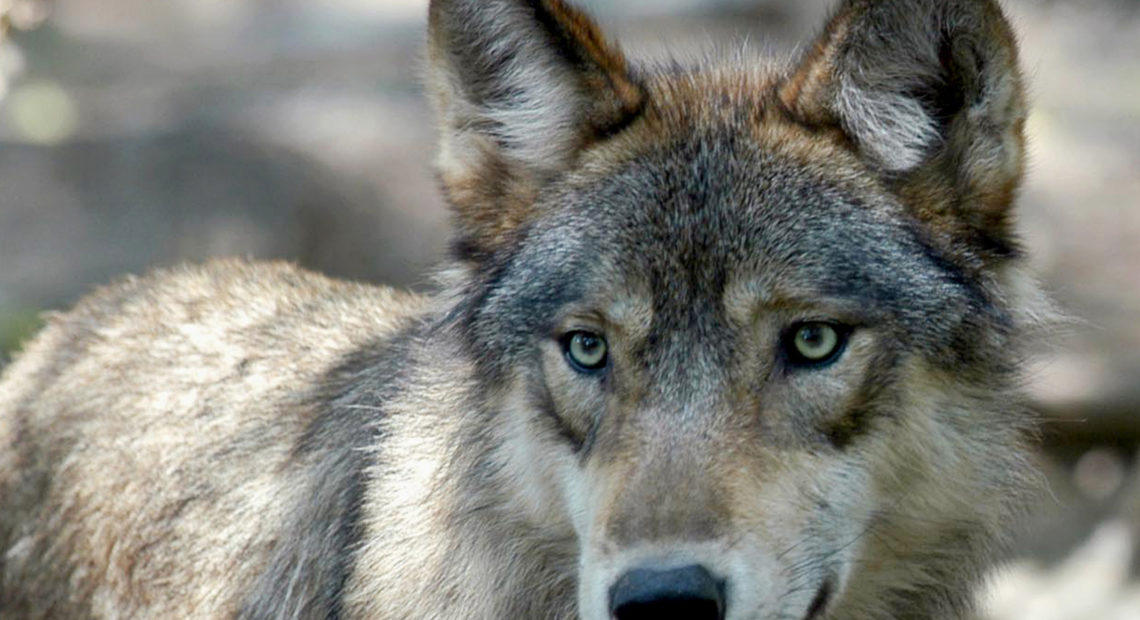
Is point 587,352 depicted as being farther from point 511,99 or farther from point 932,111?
point 932,111

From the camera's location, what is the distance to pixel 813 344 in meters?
4.54

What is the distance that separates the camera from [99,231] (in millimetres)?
12062

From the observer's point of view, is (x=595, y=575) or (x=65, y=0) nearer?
(x=595, y=575)

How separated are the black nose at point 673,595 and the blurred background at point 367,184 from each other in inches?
214

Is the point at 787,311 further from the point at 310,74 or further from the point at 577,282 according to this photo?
the point at 310,74

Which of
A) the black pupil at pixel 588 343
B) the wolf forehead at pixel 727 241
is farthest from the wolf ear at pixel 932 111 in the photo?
the black pupil at pixel 588 343

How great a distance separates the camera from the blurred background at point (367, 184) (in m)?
10.3

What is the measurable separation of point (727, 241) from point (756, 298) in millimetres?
199

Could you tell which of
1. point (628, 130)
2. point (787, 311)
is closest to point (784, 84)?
point (628, 130)

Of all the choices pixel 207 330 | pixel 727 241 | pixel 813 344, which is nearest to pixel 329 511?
pixel 207 330

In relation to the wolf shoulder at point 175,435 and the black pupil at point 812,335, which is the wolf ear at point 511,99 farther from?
the black pupil at point 812,335

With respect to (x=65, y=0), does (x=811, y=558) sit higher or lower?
lower

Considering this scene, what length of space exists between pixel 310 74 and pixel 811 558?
1134cm

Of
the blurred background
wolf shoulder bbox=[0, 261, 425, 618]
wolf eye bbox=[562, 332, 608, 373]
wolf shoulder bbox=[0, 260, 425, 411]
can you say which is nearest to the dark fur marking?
wolf shoulder bbox=[0, 261, 425, 618]
